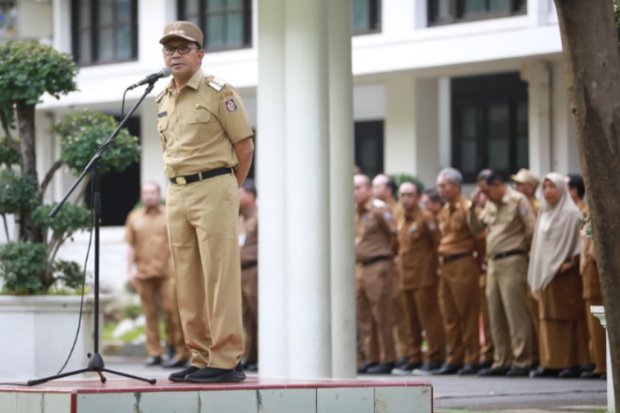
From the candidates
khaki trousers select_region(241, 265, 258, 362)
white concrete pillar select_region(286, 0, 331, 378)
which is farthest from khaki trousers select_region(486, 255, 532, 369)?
white concrete pillar select_region(286, 0, 331, 378)

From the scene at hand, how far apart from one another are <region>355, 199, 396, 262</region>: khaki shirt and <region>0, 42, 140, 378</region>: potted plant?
384cm

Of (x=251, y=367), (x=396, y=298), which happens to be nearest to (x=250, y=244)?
(x=251, y=367)

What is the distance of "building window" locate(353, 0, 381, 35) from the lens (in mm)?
18406

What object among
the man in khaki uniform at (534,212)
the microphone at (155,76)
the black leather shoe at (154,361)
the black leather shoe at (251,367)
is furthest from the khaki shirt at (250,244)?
the microphone at (155,76)

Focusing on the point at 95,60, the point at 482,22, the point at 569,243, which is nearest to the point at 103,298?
the point at 569,243

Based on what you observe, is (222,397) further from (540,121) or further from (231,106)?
(540,121)

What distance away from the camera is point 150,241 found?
1500cm

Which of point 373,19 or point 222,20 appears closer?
point 373,19

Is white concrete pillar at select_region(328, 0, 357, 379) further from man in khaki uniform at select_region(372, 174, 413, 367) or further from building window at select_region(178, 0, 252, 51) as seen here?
building window at select_region(178, 0, 252, 51)

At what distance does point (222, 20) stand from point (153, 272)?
22.6 feet

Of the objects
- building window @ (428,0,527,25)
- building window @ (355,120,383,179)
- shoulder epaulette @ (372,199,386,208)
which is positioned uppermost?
building window @ (428,0,527,25)

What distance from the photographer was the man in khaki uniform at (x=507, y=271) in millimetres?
12547

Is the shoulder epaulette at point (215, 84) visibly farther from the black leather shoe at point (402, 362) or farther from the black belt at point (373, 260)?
the black leather shoe at point (402, 362)

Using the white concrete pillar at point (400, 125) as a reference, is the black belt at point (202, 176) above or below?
below
